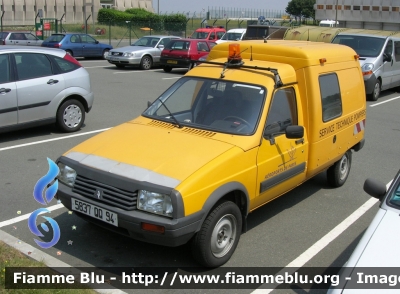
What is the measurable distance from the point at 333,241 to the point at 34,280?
3160 millimetres

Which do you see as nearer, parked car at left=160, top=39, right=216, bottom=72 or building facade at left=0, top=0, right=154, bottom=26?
parked car at left=160, top=39, right=216, bottom=72

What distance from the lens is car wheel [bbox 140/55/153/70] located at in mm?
22031

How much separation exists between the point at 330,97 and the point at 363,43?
11.3 metres

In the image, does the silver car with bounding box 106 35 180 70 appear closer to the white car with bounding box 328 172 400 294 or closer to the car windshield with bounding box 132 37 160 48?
the car windshield with bounding box 132 37 160 48

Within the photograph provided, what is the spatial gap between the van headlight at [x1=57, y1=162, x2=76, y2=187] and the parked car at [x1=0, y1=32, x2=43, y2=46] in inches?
949

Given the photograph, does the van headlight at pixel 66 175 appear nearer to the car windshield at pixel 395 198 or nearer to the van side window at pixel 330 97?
the car windshield at pixel 395 198

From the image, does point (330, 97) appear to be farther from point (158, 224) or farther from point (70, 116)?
point (70, 116)

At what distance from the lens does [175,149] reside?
194 inches

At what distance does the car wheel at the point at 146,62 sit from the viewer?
2203 cm

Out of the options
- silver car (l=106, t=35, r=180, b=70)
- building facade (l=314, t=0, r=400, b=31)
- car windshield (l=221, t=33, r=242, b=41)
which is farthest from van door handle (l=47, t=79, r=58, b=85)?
building facade (l=314, t=0, r=400, b=31)

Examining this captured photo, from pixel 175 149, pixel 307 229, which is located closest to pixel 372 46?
pixel 307 229

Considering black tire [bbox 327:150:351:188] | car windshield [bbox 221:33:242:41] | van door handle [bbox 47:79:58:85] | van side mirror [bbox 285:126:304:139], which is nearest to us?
van side mirror [bbox 285:126:304:139]

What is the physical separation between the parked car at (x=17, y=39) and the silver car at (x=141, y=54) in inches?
300

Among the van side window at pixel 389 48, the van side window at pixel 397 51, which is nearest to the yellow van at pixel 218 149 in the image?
the van side window at pixel 389 48
